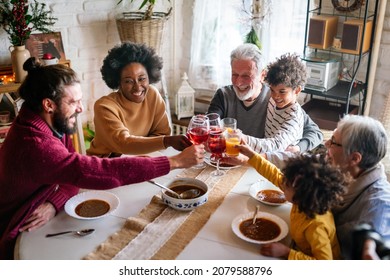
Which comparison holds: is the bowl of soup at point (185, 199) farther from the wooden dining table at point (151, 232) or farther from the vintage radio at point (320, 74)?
the vintage radio at point (320, 74)

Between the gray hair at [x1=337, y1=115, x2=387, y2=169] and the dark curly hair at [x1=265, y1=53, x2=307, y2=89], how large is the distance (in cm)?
61

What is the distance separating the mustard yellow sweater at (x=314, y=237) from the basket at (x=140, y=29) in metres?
2.08

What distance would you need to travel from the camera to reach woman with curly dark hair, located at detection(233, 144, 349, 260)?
48.3 inches

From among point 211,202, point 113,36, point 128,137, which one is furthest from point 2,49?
point 211,202

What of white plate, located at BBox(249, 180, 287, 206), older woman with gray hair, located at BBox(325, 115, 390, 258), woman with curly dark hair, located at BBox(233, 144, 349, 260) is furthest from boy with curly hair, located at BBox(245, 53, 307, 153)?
woman with curly dark hair, located at BBox(233, 144, 349, 260)

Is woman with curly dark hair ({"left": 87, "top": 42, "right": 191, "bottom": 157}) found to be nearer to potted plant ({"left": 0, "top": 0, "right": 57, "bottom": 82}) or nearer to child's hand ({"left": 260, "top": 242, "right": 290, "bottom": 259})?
potted plant ({"left": 0, "top": 0, "right": 57, "bottom": 82})

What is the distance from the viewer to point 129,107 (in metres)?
2.20

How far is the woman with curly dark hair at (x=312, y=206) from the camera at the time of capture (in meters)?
1.23

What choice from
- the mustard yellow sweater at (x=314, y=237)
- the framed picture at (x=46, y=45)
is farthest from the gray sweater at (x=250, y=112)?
the framed picture at (x=46, y=45)

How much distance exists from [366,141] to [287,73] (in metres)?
0.68

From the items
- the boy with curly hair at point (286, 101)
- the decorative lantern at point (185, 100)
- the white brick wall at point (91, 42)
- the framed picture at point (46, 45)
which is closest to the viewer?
the boy with curly hair at point (286, 101)

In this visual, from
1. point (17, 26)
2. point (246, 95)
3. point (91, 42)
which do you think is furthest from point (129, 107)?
point (91, 42)

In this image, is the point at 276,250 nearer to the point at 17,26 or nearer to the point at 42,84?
the point at 42,84

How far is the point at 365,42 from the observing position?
2908 mm
